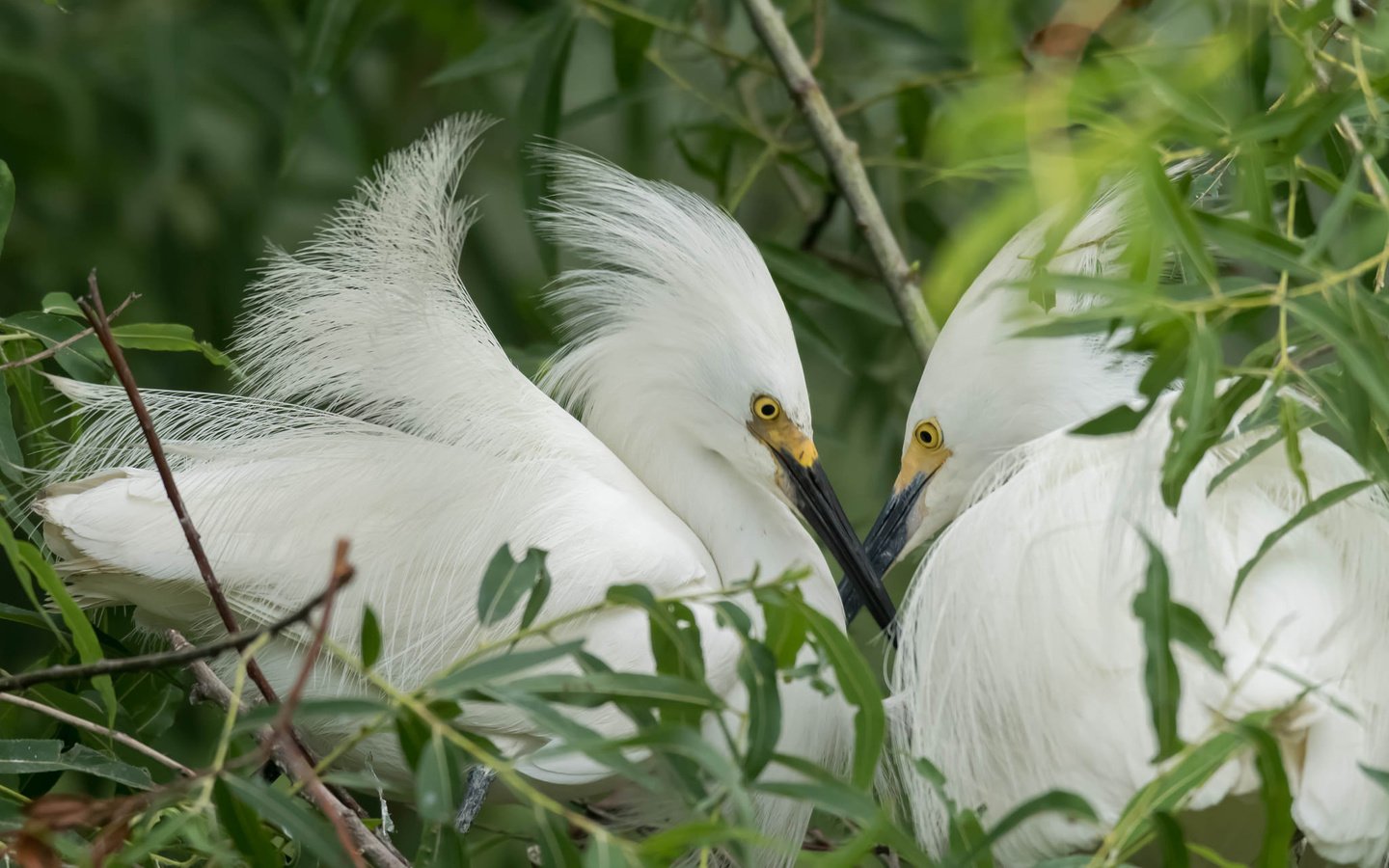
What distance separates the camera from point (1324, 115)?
2.69ft

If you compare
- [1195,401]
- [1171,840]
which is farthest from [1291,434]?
[1171,840]

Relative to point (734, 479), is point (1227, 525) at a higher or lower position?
higher

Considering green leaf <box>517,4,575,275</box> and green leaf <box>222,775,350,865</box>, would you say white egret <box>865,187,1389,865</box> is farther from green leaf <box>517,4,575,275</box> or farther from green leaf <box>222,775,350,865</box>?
green leaf <box>517,4,575,275</box>

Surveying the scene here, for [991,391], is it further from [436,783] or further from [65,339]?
[436,783]

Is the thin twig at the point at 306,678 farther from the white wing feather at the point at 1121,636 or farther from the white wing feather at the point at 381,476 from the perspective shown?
the white wing feather at the point at 381,476

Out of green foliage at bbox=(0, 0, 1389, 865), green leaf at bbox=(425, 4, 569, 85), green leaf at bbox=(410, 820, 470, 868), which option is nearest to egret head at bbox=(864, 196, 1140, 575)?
green foliage at bbox=(0, 0, 1389, 865)

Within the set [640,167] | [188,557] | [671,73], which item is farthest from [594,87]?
[188,557]

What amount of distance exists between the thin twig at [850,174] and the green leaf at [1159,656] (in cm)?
90

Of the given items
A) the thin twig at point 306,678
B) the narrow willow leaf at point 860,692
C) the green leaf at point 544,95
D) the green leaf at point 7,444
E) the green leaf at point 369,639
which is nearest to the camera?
the thin twig at point 306,678

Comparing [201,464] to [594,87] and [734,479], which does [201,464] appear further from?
[594,87]

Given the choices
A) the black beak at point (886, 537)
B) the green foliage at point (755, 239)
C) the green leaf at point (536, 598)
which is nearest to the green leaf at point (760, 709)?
the green foliage at point (755, 239)

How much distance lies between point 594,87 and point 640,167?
62.4 inches

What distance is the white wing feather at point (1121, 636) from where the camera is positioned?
101 cm

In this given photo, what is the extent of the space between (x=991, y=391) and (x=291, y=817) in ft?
3.49
